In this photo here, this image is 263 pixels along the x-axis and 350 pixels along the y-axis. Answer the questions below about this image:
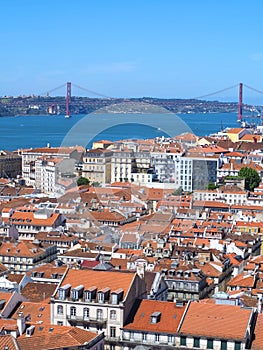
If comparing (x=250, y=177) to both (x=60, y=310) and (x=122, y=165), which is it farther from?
(x=60, y=310)

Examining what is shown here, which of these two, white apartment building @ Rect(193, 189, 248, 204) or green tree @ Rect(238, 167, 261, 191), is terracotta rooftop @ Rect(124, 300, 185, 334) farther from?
green tree @ Rect(238, 167, 261, 191)

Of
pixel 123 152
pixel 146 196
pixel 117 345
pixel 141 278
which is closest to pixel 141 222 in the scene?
pixel 146 196

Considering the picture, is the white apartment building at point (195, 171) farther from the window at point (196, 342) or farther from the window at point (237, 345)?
the window at point (237, 345)

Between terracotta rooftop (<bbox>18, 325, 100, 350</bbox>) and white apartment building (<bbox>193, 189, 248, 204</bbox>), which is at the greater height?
terracotta rooftop (<bbox>18, 325, 100, 350</bbox>)

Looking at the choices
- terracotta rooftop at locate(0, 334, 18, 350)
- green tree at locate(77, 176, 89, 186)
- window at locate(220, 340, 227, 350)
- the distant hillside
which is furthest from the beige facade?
the distant hillside

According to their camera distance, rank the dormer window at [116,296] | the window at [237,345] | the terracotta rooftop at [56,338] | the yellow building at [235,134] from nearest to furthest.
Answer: the terracotta rooftop at [56,338]
the window at [237,345]
the dormer window at [116,296]
the yellow building at [235,134]

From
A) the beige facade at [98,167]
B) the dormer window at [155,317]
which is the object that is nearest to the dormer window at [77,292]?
the dormer window at [155,317]

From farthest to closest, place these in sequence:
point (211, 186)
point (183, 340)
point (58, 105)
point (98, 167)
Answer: point (58, 105)
point (211, 186)
point (98, 167)
point (183, 340)

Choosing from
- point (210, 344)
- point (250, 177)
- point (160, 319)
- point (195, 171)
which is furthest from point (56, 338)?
point (250, 177)

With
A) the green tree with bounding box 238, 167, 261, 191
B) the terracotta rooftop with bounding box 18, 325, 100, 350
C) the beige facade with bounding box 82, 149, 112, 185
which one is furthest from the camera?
the green tree with bounding box 238, 167, 261, 191
